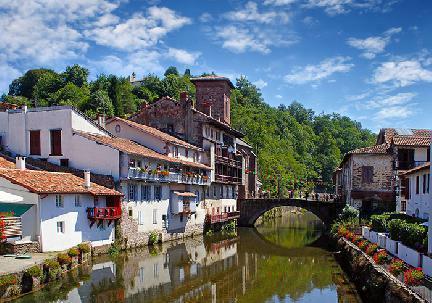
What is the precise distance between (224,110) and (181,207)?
26.9 metres

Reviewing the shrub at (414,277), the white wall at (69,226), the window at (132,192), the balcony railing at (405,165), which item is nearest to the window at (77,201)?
the white wall at (69,226)

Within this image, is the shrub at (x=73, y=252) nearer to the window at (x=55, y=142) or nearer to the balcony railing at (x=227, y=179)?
the window at (x=55, y=142)

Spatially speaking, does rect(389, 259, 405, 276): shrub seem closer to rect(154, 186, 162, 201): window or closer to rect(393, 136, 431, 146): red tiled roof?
rect(154, 186, 162, 201): window

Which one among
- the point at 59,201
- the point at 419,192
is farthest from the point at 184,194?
the point at 419,192

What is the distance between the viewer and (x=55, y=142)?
38.5 meters

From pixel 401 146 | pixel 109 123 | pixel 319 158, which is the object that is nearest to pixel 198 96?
pixel 109 123

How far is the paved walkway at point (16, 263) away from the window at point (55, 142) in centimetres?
1290

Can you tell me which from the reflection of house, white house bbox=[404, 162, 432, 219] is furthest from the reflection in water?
the reflection of house

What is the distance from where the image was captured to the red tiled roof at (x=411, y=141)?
46.6 metres

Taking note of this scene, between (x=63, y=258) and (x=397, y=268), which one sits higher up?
(x=397, y=268)

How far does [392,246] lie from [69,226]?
20.0m

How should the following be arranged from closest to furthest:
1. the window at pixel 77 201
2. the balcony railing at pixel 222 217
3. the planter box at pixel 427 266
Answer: the planter box at pixel 427 266, the window at pixel 77 201, the balcony railing at pixel 222 217

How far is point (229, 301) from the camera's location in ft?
79.2

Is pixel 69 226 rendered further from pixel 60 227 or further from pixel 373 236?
pixel 373 236
